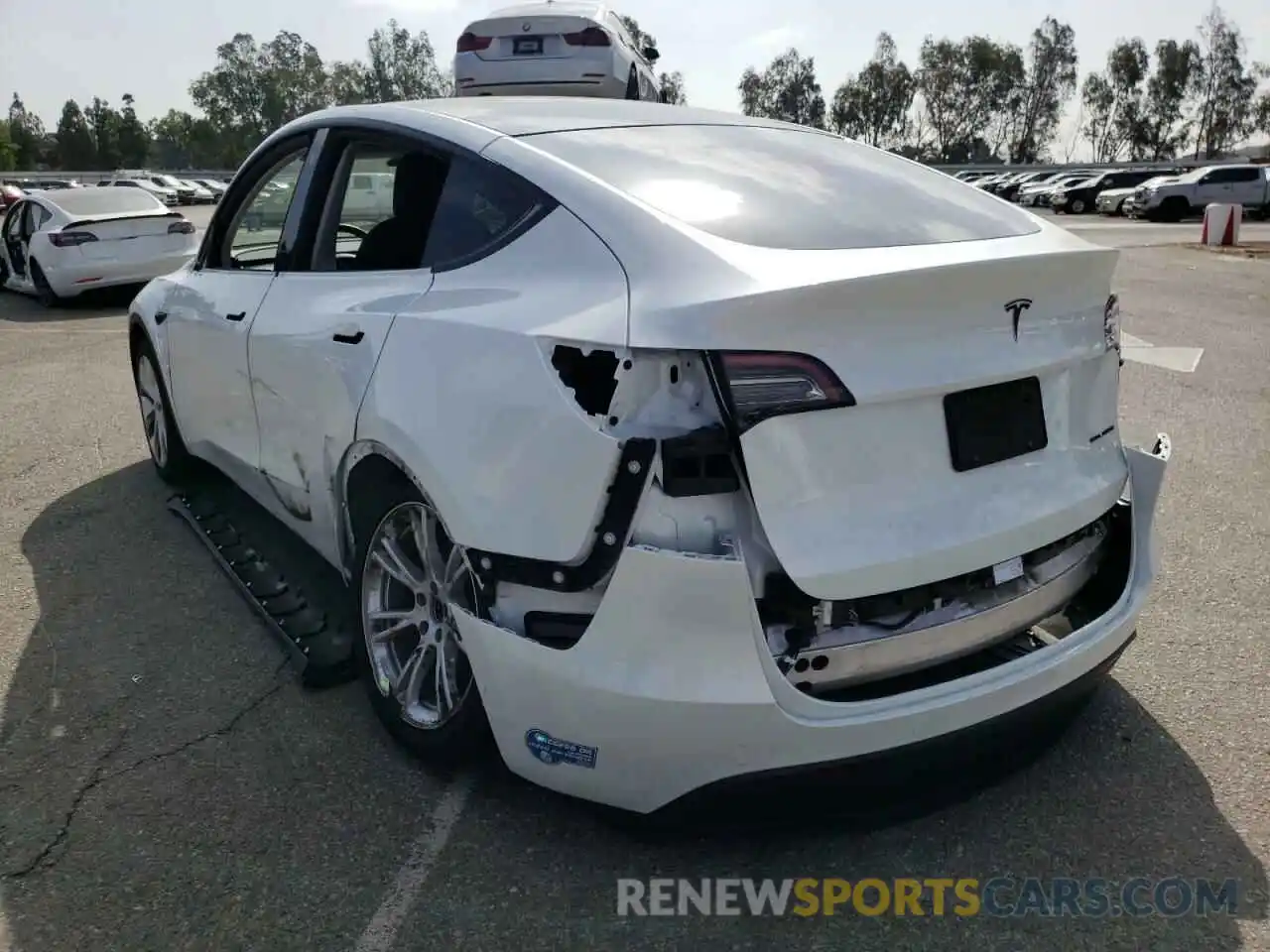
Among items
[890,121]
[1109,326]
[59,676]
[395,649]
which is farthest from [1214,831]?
[890,121]

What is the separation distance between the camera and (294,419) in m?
3.26

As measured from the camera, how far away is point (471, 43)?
946 cm

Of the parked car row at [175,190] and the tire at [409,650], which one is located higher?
the tire at [409,650]

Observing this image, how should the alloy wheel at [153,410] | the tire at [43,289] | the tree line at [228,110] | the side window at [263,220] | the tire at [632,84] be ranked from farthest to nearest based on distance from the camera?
the tree line at [228,110] → the tire at [43,289] → the tire at [632,84] → the alloy wheel at [153,410] → the side window at [263,220]

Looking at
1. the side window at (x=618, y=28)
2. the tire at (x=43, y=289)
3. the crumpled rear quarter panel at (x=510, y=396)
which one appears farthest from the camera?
the tire at (x=43, y=289)

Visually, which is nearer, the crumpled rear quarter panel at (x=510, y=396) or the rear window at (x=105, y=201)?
the crumpled rear quarter panel at (x=510, y=396)

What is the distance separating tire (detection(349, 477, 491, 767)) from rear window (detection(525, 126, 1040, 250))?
96 centimetres

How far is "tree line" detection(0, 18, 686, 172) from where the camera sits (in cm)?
10938

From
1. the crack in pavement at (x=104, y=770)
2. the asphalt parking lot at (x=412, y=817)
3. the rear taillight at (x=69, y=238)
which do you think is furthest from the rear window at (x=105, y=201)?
the crack in pavement at (x=104, y=770)

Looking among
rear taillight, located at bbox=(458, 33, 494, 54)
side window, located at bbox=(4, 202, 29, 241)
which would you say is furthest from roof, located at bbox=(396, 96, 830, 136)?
side window, located at bbox=(4, 202, 29, 241)

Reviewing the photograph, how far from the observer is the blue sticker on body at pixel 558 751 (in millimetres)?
2199

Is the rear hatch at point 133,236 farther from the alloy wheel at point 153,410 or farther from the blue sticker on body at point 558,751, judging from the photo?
the blue sticker on body at point 558,751

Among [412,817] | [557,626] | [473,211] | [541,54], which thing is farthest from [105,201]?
[557,626]

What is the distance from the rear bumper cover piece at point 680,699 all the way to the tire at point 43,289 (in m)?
12.4
